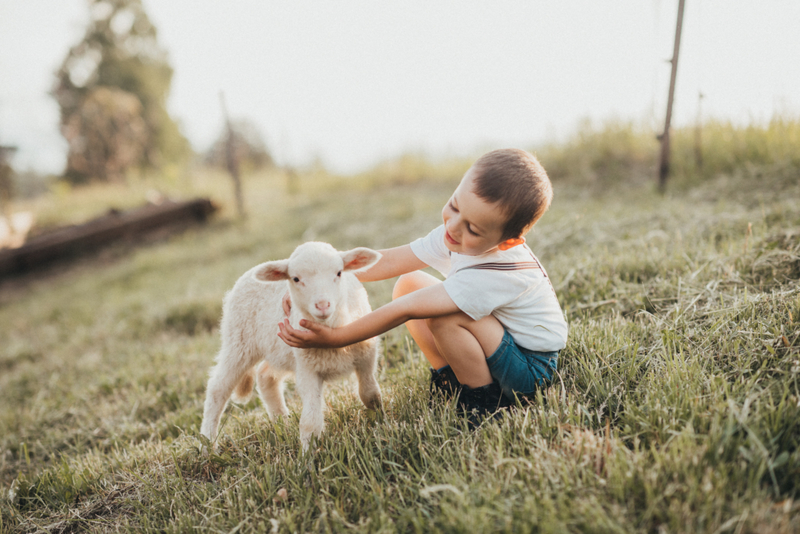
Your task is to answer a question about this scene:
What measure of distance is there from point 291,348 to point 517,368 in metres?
1.07

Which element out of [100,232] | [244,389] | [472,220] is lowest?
[100,232]

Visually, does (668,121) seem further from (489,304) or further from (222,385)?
(222,385)

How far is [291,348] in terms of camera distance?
224cm

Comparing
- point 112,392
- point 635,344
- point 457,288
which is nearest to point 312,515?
point 457,288

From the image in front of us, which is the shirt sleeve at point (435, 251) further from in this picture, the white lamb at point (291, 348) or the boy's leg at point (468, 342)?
the boy's leg at point (468, 342)

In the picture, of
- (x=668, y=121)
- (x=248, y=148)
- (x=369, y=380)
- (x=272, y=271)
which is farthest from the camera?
(x=248, y=148)

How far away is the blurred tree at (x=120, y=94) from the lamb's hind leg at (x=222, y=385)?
19974 millimetres

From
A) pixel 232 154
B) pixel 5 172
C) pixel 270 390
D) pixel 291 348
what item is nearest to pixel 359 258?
pixel 291 348

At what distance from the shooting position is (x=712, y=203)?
184 inches

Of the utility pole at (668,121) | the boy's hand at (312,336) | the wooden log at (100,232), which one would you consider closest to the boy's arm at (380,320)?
the boy's hand at (312,336)

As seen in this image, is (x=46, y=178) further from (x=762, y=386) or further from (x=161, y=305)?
(x=762, y=386)

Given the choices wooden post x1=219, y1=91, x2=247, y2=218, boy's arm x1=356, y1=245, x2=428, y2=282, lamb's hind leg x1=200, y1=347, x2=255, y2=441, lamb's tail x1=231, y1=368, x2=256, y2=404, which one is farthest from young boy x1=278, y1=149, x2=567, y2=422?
wooden post x1=219, y1=91, x2=247, y2=218

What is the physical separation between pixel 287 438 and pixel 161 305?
4235 mm

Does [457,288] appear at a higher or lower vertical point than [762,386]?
higher
